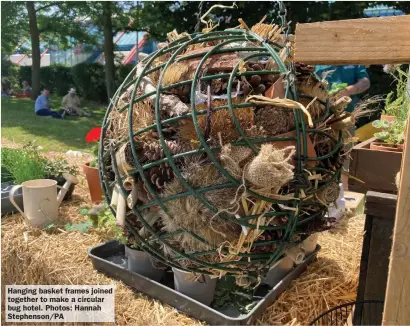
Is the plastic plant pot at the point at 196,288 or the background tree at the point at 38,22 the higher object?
the background tree at the point at 38,22

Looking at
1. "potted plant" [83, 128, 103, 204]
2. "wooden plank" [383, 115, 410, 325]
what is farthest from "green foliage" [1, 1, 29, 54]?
"wooden plank" [383, 115, 410, 325]

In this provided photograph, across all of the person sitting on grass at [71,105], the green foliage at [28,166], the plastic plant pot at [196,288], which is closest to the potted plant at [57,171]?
the green foliage at [28,166]

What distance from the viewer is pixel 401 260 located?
2.13ft

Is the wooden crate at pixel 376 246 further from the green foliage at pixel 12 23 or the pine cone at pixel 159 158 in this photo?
the green foliage at pixel 12 23

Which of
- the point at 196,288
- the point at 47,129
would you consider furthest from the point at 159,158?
the point at 47,129

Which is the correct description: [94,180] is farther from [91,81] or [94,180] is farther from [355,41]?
[91,81]

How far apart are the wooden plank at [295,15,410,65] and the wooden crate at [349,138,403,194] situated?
3.01 feet

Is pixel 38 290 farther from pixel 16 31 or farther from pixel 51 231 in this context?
pixel 16 31

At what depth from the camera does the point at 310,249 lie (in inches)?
73.5

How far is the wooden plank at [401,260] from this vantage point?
64cm

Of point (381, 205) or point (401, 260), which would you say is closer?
point (401, 260)

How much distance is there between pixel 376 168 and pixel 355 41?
95cm

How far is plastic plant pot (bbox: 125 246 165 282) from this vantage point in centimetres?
168

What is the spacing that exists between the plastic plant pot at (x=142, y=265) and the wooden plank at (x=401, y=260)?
118 cm
